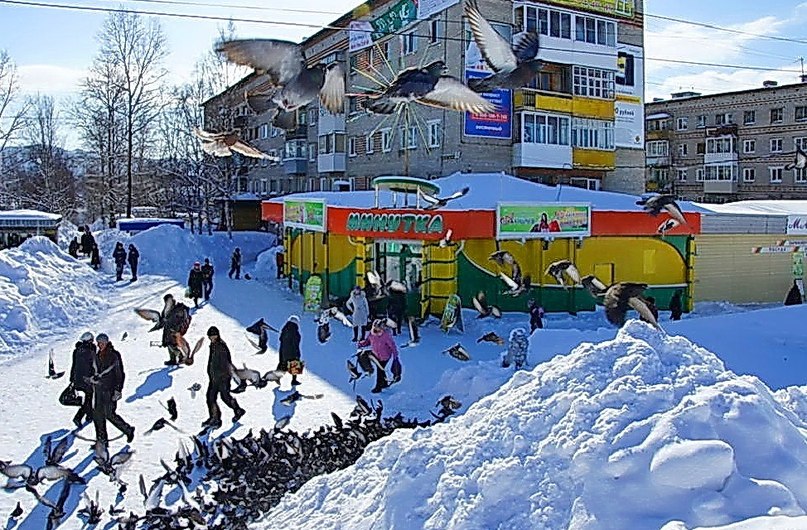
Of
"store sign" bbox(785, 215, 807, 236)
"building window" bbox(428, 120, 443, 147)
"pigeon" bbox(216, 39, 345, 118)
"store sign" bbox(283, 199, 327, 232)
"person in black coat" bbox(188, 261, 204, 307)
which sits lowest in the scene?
"person in black coat" bbox(188, 261, 204, 307)

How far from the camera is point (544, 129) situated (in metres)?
29.4

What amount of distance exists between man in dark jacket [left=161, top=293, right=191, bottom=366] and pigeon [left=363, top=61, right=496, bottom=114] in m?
7.60

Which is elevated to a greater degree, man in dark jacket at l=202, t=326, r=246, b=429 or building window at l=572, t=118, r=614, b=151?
building window at l=572, t=118, r=614, b=151

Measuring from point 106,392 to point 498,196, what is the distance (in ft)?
39.5

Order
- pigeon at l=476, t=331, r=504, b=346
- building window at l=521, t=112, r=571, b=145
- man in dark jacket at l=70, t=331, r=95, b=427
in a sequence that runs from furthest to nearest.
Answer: building window at l=521, t=112, r=571, b=145
pigeon at l=476, t=331, r=504, b=346
man in dark jacket at l=70, t=331, r=95, b=427

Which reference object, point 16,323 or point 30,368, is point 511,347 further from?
point 16,323

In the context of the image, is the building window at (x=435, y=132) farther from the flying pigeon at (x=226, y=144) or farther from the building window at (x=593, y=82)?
the flying pigeon at (x=226, y=144)

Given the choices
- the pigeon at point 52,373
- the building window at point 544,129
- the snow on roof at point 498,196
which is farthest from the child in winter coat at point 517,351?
the building window at point 544,129

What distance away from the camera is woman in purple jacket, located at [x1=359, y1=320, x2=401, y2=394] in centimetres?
1191

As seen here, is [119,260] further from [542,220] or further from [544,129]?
[544,129]

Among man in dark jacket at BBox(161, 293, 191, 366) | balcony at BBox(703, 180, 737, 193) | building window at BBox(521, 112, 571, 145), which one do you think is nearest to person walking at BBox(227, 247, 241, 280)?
building window at BBox(521, 112, 571, 145)

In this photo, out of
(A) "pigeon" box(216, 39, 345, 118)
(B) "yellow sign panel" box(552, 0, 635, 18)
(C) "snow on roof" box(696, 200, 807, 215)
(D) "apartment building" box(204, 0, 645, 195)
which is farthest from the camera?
(B) "yellow sign panel" box(552, 0, 635, 18)

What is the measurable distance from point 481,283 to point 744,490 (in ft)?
50.3

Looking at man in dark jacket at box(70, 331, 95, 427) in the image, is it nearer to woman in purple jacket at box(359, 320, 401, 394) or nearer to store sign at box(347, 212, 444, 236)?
woman in purple jacket at box(359, 320, 401, 394)
